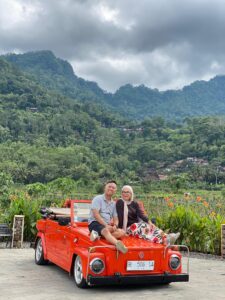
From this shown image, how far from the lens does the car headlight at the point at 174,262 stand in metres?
6.89

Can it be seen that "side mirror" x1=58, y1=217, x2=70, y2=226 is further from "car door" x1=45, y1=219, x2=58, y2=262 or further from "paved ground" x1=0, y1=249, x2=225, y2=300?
"paved ground" x1=0, y1=249, x2=225, y2=300

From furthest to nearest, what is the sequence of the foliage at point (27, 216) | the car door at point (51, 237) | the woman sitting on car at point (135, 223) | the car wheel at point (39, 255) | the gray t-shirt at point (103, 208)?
the foliage at point (27, 216) < the car wheel at point (39, 255) < the car door at point (51, 237) < the gray t-shirt at point (103, 208) < the woman sitting on car at point (135, 223)

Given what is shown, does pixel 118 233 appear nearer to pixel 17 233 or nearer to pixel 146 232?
pixel 146 232

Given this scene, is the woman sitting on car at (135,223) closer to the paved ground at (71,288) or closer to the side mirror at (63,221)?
the paved ground at (71,288)

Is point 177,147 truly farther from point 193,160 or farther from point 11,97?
point 11,97

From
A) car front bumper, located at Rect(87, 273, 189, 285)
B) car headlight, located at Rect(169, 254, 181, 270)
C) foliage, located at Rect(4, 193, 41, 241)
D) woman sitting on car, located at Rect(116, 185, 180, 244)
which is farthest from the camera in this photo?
foliage, located at Rect(4, 193, 41, 241)

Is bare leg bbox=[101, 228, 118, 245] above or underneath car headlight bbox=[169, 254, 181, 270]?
above

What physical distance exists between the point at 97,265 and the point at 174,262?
1.25 metres

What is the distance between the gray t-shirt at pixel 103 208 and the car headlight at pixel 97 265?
0.88m

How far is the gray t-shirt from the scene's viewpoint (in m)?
7.27

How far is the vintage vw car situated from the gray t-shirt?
35 cm

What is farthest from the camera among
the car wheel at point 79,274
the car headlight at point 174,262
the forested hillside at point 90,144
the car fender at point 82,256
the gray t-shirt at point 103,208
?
the forested hillside at point 90,144

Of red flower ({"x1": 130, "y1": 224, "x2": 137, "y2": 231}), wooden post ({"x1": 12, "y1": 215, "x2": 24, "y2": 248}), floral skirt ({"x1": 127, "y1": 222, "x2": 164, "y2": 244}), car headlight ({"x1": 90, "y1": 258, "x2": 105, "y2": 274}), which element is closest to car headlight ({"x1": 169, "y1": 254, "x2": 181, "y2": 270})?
floral skirt ({"x1": 127, "y1": 222, "x2": 164, "y2": 244})

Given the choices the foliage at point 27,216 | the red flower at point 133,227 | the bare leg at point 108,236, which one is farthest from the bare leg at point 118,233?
the foliage at point 27,216
